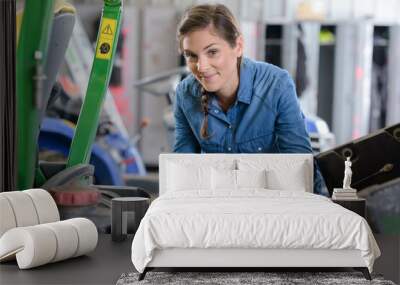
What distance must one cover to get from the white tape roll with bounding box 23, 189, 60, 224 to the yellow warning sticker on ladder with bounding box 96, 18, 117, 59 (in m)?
1.42

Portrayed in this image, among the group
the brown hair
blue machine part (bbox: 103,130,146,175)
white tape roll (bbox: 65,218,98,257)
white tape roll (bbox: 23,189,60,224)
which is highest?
the brown hair

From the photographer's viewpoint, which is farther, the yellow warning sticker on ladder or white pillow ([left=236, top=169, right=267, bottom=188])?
the yellow warning sticker on ladder

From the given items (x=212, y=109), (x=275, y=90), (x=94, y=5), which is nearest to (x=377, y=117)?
(x=275, y=90)

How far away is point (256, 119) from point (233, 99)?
0.24 metres

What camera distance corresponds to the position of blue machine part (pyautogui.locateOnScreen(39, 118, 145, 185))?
19.0 feet

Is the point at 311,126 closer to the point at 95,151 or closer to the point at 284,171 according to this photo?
the point at 284,171

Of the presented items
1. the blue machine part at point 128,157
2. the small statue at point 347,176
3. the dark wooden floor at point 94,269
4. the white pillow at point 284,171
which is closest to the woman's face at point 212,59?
the white pillow at point 284,171

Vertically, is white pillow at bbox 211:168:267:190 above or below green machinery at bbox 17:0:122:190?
below

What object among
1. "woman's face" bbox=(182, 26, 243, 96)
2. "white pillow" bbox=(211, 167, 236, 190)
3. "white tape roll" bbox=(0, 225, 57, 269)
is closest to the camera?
"white tape roll" bbox=(0, 225, 57, 269)

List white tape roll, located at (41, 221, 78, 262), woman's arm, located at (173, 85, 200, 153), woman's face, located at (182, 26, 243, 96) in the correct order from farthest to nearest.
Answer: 1. woman's arm, located at (173, 85, 200, 153)
2. woman's face, located at (182, 26, 243, 96)
3. white tape roll, located at (41, 221, 78, 262)

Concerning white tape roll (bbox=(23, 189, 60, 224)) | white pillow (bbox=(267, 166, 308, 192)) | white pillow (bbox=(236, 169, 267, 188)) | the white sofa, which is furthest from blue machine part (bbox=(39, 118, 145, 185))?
the white sofa

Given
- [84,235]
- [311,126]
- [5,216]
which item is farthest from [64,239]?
[311,126]

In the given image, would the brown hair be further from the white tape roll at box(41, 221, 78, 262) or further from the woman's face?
the white tape roll at box(41, 221, 78, 262)

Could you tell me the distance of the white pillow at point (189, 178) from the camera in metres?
4.81
